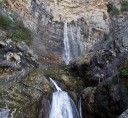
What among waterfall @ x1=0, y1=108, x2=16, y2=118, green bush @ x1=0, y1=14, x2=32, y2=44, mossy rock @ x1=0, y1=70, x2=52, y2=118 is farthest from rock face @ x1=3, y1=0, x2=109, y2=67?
waterfall @ x1=0, y1=108, x2=16, y2=118

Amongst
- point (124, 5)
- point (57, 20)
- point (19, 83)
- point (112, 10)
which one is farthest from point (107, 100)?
point (124, 5)

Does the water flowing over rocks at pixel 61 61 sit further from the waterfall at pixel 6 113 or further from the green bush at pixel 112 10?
the green bush at pixel 112 10

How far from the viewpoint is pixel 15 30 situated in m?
22.3

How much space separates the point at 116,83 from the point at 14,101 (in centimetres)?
541

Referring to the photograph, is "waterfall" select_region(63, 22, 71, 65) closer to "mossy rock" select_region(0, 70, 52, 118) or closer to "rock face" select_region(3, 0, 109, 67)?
"rock face" select_region(3, 0, 109, 67)

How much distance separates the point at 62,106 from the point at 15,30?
909 cm

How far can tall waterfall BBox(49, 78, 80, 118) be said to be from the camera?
15484 mm

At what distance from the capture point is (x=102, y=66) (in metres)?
16.9

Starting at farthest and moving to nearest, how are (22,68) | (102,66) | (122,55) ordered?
1. (22,68)
2. (102,66)
3. (122,55)

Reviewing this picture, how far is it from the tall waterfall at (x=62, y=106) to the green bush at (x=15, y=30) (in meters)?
6.36

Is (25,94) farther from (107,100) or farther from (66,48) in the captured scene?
(66,48)

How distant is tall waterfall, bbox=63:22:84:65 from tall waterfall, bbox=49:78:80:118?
1172cm

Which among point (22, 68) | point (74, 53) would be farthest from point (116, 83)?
point (74, 53)

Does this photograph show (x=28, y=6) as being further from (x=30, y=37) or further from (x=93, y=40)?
(x=93, y=40)
